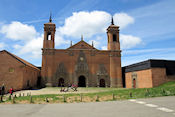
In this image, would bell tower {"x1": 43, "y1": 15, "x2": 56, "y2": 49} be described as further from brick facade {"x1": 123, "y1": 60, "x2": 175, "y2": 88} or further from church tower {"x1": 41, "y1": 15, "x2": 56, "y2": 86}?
brick facade {"x1": 123, "y1": 60, "x2": 175, "y2": 88}

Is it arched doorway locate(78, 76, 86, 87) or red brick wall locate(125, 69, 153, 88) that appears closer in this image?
red brick wall locate(125, 69, 153, 88)

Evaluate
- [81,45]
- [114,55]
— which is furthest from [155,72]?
[81,45]

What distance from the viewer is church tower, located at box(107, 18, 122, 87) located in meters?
34.2

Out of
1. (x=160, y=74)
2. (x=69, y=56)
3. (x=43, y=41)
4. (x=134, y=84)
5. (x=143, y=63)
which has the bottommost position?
(x=134, y=84)

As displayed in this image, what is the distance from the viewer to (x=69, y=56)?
Result: 34.4 meters

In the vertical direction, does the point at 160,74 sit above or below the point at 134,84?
above

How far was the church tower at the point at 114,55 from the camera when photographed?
3422 centimetres

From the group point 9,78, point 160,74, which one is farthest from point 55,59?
point 160,74

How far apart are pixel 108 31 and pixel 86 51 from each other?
838 centimetres

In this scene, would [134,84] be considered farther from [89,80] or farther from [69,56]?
[69,56]

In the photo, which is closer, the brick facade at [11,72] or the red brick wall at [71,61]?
the brick facade at [11,72]

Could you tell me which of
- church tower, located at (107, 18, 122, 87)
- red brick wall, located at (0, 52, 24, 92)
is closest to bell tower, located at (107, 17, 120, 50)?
church tower, located at (107, 18, 122, 87)

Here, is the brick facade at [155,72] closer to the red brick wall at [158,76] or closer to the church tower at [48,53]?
the red brick wall at [158,76]

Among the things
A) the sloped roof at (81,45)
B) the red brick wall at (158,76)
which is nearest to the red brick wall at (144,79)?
the red brick wall at (158,76)
